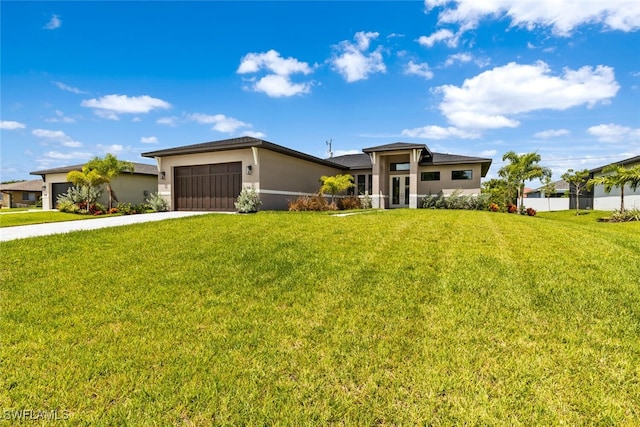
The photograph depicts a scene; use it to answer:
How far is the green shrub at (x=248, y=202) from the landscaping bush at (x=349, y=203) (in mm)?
6002

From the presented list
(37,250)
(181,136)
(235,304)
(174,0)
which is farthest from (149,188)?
(235,304)

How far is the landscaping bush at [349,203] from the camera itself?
1836 centimetres

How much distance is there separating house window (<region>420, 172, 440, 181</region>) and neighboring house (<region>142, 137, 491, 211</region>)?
64 millimetres

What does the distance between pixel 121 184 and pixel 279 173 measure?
45.3 feet

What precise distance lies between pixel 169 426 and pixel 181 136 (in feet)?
68.4

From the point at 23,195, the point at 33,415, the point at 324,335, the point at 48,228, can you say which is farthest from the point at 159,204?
the point at 23,195

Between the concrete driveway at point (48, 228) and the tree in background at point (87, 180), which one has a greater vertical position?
the tree in background at point (87, 180)

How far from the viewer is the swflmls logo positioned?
7.59ft

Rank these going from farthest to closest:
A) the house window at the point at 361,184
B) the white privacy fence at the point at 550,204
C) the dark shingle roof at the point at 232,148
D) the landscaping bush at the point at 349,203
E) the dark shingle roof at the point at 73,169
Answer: the white privacy fence at the point at 550,204, the dark shingle roof at the point at 73,169, the house window at the point at 361,184, the landscaping bush at the point at 349,203, the dark shingle roof at the point at 232,148

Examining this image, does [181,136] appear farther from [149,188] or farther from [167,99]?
[149,188]

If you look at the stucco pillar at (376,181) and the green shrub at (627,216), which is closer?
the green shrub at (627,216)

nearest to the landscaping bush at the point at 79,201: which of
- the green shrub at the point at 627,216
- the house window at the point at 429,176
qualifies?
the house window at the point at 429,176

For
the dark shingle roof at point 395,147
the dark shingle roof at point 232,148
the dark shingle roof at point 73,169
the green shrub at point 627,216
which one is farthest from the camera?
the dark shingle roof at point 73,169

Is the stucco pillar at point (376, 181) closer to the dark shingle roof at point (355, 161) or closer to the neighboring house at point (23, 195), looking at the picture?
the dark shingle roof at point (355, 161)
